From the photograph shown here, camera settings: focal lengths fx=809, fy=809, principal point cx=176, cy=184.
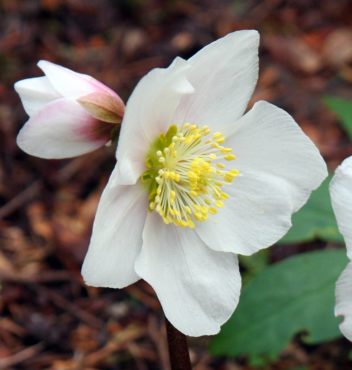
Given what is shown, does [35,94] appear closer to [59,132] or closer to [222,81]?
[59,132]

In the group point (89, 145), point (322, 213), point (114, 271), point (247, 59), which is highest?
point (247, 59)

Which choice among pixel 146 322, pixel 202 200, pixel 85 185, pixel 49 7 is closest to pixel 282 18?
pixel 49 7

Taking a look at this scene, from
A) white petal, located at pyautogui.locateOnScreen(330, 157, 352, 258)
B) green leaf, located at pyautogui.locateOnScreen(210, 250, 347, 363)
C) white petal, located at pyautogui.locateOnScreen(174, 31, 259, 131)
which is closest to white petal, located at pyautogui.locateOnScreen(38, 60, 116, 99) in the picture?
white petal, located at pyautogui.locateOnScreen(174, 31, 259, 131)

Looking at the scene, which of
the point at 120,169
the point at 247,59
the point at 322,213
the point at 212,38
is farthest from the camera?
the point at 212,38

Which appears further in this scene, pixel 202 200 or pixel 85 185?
pixel 85 185

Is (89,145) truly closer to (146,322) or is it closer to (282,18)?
(146,322)

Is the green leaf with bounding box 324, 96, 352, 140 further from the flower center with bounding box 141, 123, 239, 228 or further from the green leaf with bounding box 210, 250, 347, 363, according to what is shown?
the flower center with bounding box 141, 123, 239, 228

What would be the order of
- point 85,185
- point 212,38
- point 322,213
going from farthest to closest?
point 212,38 → point 85,185 → point 322,213

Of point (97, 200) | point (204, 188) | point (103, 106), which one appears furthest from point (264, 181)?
→ point (97, 200)
